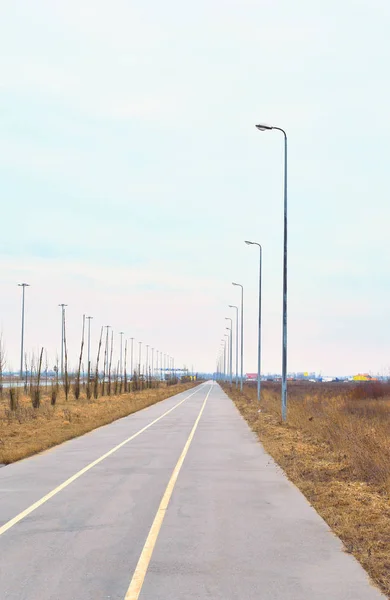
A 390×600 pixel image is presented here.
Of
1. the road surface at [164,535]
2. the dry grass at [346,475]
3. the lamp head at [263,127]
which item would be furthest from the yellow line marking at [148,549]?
the lamp head at [263,127]

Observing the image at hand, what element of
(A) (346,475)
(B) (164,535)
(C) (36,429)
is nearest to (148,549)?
(B) (164,535)

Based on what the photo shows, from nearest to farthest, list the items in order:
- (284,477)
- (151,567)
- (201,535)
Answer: (151,567) < (201,535) < (284,477)

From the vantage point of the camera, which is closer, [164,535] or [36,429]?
[164,535]

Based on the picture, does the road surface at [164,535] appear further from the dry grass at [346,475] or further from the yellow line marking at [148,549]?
the dry grass at [346,475]

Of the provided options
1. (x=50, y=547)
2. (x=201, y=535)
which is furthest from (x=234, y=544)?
(x=50, y=547)

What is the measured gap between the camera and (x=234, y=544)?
7.89 m

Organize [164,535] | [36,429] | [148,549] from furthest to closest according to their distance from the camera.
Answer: [36,429] → [164,535] → [148,549]

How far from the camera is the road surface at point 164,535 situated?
6.23 m

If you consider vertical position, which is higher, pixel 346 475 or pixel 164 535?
pixel 164 535

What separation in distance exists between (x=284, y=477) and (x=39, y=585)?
25.9 ft

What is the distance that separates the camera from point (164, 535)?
27.2ft

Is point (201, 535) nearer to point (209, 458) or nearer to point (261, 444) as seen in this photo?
point (209, 458)

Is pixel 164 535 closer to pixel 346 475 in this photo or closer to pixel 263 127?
pixel 346 475

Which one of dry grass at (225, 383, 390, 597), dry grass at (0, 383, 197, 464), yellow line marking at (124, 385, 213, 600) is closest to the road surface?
yellow line marking at (124, 385, 213, 600)
